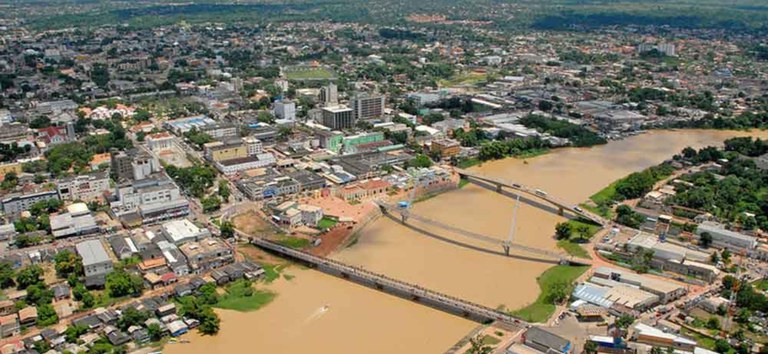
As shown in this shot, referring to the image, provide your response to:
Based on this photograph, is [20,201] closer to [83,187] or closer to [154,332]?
[83,187]

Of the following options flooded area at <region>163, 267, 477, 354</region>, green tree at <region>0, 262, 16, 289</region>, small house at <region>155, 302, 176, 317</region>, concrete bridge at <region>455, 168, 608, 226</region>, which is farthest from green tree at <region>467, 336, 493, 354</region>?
green tree at <region>0, 262, 16, 289</region>

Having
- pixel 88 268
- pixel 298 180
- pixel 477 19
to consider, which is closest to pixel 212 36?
pixel 477 19

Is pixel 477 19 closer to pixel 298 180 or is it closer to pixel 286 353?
pixel 298 180

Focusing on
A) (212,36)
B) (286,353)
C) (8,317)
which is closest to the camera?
(286,353)

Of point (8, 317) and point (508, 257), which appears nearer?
point (8, 317)

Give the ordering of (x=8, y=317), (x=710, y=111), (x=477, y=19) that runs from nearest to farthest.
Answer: (x=8, y=317)
(x=710, y=111)
(x=477, y=19)
